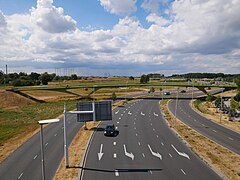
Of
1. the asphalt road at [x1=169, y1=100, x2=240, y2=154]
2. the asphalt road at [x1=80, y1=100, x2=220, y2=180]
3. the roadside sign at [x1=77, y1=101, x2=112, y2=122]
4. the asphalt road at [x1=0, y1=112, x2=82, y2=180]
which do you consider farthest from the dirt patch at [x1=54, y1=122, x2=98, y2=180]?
the asphalt road at [x1=169, y1=100, x2=240, y2=154]

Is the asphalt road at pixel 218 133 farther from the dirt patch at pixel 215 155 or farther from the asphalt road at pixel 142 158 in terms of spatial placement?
the asphalt road at pixel 142 158

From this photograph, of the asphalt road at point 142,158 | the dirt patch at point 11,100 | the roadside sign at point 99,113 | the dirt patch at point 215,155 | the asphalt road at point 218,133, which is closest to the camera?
the asphalt road at point 142,158

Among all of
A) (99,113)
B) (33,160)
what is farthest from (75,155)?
(99,113)

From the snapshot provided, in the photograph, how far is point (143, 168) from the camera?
27.4 metres

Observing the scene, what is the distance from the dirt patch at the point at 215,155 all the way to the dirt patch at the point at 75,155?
16.2 meters

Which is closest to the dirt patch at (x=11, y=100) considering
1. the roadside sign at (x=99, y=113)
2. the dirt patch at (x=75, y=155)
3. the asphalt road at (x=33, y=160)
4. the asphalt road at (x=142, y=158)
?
the asphalt road at (x=33, y=160)

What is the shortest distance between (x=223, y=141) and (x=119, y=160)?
2059 centimetres

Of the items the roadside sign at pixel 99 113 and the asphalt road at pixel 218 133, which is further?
the asphalt road at pixel 218 133

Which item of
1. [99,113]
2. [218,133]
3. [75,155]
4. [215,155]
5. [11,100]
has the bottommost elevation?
[218,133]

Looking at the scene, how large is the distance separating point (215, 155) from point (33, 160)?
24399 millimetres

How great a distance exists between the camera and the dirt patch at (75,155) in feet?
83.4

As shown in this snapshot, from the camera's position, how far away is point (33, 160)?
30016mm

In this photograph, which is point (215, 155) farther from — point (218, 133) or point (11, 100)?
point (11, 100)

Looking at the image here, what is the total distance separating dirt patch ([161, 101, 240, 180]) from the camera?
1056 inches
